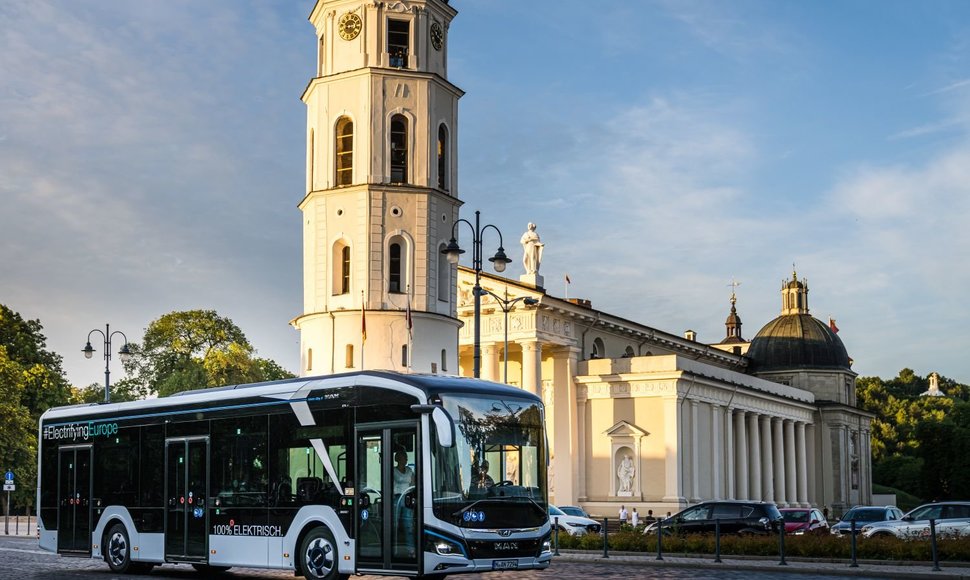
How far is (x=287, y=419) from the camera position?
71.8 ft

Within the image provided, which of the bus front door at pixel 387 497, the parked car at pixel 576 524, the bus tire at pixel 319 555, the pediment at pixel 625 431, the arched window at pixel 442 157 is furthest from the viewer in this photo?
the pediment at pixel 625 431

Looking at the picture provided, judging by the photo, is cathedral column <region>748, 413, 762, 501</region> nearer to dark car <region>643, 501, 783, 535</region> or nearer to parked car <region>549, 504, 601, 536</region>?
parked car <region>549, 504, 601, 536</region>

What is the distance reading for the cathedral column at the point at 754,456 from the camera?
83562 millimetres

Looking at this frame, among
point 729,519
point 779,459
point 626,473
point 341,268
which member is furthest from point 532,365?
point 729,519

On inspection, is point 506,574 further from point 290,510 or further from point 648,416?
point 648,416

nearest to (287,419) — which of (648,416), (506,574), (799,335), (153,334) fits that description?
(506,574)

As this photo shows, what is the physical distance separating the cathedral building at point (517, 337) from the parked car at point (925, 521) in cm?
1542

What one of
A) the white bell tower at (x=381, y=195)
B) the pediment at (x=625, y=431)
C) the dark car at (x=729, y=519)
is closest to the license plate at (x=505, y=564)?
the dark car at (x=729, y=519)

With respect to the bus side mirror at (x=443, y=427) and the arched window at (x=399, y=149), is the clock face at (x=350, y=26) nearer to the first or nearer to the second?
the arched window at (x=399, y=149)

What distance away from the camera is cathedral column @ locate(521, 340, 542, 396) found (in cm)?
7025

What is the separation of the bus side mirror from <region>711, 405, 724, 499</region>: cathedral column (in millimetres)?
57938

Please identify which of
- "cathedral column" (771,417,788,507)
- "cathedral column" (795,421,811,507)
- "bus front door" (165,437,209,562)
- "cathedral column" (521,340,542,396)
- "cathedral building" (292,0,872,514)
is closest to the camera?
"bus front door" (165,437,209,562)

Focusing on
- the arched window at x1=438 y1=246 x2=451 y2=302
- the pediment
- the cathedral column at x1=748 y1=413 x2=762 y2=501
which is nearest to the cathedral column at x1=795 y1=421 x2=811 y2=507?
the cathedral column at x1=748 y1=413 x2=762 y2=501

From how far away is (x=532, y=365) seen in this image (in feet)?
233
